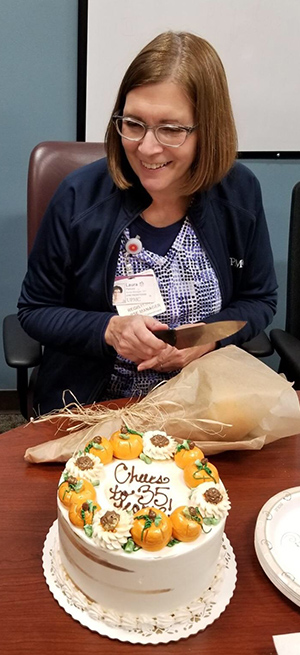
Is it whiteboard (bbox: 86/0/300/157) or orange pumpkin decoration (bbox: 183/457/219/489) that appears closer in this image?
orange pumpkin decoration (bbox: 183/457/219/489)

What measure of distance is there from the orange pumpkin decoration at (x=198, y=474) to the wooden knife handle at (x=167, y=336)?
0.41 meters

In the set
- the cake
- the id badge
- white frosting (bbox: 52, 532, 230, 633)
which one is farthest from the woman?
white frosting (bbox: 52, 532, 230, 633)

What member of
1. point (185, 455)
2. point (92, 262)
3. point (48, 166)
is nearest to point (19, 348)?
point (92, 262)

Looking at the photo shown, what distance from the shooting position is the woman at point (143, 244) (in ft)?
4.16

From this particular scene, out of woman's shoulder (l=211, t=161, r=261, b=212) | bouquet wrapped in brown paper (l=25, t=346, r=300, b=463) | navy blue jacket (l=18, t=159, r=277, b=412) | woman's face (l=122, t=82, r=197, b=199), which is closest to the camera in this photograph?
bouquet wrapped in brown paper (l=25, t=346, r=300, b=463)

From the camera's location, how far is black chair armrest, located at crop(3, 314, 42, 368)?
4.62 ft

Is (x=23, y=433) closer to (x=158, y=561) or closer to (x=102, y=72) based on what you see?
(x=158, y=561)

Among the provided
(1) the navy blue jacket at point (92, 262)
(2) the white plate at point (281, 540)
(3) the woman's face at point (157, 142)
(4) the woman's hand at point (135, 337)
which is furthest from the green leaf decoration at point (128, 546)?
(3) the woman's face at point (157, 142)

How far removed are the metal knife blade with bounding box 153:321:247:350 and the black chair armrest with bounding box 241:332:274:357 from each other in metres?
0.30

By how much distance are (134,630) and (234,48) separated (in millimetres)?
1813

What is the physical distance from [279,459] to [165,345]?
0.32 metres

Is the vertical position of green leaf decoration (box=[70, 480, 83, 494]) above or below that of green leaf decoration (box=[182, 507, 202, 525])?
below

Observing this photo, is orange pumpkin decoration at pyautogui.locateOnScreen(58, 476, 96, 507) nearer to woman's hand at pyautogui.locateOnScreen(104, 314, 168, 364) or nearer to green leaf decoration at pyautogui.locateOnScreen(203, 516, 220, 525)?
green leaf decoration at pyautogui.locateOnScreen(203, 516, 220, 525)

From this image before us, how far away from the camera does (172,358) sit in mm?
1346
